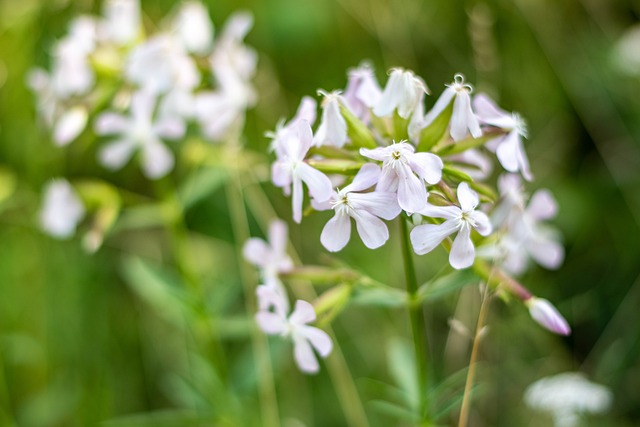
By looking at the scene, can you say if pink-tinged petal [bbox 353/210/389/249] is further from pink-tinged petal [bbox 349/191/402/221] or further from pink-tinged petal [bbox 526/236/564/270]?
pink-tinged petal [bbox 526/236/564/270]

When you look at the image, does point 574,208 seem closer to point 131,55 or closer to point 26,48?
point 131,55

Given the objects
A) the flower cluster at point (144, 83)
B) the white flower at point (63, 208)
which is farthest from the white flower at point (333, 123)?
the white flower at point (63, 208)

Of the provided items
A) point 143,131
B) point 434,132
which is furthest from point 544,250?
point 143,131

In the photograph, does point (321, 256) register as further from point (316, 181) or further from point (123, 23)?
point (316, 181)

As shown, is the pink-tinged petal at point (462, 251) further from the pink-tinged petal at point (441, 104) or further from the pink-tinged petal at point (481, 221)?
the pink-tinged petal at point (441, 104)

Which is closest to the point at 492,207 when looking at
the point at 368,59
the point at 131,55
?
the point at 131,55

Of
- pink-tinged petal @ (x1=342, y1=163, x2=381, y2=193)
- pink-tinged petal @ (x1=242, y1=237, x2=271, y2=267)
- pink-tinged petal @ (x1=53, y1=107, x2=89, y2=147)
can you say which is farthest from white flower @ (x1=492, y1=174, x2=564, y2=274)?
pink-tinged petal @ (x1=53, y1=107, x2=89, y2=147)

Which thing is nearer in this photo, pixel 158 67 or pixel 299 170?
pixel 299 170
